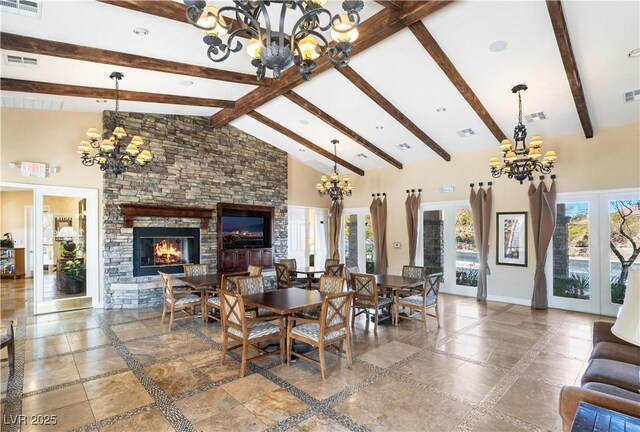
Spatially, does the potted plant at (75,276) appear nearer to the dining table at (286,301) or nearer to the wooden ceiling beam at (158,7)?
the dining table at (286,301)

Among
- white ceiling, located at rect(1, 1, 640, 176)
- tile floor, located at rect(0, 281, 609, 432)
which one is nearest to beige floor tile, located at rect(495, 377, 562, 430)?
tile floor, located at rect(0, 281, 609, 432)

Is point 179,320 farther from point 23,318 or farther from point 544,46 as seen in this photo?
point 544,46

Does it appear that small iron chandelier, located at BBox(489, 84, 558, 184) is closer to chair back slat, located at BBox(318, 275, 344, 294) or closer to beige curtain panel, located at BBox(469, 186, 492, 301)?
beige curtain panel, located at BBox(469, 186, 492, 301)

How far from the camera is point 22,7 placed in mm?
3357

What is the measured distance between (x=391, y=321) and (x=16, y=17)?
21.0 ft

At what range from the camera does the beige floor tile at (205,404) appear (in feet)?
9.45

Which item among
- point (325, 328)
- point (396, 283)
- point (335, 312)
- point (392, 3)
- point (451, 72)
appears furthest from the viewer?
point (396, 283)

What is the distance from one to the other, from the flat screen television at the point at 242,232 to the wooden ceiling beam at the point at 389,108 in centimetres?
468

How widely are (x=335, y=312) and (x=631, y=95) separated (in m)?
5.81

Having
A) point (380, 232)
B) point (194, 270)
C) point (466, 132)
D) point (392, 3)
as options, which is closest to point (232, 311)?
point (194, 270)

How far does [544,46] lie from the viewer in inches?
172

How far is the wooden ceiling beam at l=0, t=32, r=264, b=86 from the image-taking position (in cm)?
402

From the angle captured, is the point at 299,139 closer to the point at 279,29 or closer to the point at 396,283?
the point at 396,283

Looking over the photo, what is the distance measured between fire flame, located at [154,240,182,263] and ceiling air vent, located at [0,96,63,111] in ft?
10.5
